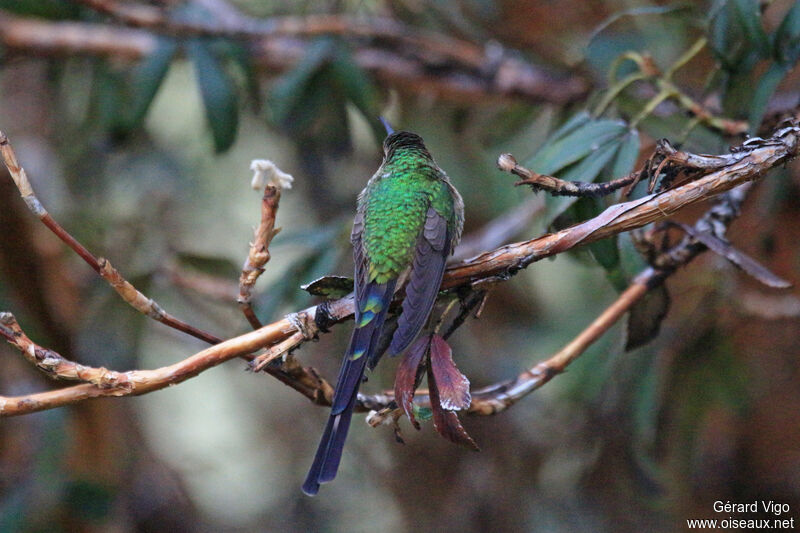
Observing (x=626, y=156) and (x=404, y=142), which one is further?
(x=404, y=142)

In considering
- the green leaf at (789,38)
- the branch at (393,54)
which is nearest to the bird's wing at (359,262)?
the green leaf at (789,38)

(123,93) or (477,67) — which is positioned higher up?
(477,67)

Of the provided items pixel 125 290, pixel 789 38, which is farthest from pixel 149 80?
pixel 789 38

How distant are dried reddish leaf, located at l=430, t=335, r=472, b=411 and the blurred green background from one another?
0.41 meters

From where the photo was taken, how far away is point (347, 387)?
46.3 inches

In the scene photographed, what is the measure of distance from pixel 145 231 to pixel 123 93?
0.58 metres

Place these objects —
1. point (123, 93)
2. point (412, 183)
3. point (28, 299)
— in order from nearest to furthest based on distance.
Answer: point (412, 183)
point (28, 299)
point (123, 93)

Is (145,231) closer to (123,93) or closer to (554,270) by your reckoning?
(123,93)

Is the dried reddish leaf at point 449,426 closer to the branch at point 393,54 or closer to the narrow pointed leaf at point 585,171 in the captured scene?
the narrow pointed leaf at point 585,171

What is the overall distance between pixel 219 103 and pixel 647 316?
136 centimetres

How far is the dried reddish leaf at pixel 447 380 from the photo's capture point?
107 centimetres

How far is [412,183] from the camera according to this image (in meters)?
1.58

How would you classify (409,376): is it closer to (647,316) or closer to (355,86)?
(647,316)

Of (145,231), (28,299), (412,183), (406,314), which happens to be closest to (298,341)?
(406,314)
